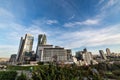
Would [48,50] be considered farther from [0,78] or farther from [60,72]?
[60,72]

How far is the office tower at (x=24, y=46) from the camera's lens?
115062mm

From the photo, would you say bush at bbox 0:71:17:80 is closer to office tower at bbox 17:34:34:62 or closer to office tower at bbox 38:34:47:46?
office tower at bbox 17:34:34:62

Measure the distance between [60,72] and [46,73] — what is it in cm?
74

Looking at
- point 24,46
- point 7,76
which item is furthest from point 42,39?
point 7,76

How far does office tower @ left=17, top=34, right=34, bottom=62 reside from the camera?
11506 centimetres

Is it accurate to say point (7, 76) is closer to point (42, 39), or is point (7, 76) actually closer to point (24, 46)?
point (24, 46)

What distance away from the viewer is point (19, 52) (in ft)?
387

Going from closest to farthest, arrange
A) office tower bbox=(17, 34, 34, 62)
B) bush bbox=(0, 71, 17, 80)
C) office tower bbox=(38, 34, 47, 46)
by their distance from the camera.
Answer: bush bbox=(0, 71, 17, 80) → office tower bbox=(17, 34, 34, 62) → office tower bbox=(38, 34, 47, 46)

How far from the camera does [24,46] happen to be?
120 m

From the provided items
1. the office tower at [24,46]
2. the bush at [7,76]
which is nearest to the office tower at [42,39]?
the office tower at [24,46]

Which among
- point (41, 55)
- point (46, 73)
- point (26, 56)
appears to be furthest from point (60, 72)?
point (26, 56)

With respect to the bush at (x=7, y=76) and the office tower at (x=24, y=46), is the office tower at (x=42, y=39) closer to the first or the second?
the office tower at (x=24, y=46)

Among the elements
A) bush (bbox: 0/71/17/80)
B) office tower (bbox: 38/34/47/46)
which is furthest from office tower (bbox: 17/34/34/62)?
bush (bbox: 0/71/17/80)

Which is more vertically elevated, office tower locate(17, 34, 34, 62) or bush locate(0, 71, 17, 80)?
office tower locate(17, 34, 34, 62)
